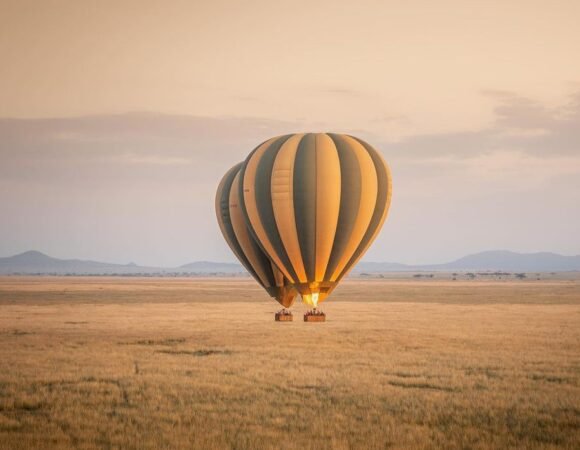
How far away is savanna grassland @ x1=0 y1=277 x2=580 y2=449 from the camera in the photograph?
14.5 m

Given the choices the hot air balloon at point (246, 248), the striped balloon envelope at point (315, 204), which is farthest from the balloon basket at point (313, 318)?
the striped balloon envelope at point (315, 204)

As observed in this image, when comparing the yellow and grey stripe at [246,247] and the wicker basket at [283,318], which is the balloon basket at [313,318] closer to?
the yellow and grey stripe at [246,247]

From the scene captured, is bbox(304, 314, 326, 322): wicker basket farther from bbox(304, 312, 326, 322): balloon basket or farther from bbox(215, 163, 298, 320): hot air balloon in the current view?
bbox(215, 163, 298, 320): hot air balloon

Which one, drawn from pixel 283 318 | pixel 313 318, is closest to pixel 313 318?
pixel 313 318

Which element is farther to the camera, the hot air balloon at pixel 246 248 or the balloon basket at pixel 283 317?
the balloon basket at pixel 283 317

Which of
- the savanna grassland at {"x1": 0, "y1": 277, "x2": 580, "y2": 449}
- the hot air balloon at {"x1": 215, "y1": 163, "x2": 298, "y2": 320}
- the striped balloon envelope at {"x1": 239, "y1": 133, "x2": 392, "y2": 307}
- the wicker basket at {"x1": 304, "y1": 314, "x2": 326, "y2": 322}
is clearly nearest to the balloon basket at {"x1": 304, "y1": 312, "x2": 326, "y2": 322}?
the wicker basket at {"x1": 304, "y1": 314, "x2": 326, "y2": 322}

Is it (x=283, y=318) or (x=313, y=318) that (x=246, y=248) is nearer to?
(x=283, y=318)

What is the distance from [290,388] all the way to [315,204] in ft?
55.5

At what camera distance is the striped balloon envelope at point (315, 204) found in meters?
35.7

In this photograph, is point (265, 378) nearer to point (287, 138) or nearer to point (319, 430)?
point (319, 430)

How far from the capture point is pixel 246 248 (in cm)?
4091

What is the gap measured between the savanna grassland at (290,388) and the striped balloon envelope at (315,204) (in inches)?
119

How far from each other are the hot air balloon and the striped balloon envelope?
2665mm

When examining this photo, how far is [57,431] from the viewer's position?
14.8 meters
